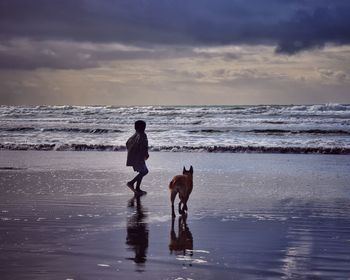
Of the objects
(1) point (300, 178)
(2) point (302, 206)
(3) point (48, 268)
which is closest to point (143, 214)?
(2) point (302, 206)

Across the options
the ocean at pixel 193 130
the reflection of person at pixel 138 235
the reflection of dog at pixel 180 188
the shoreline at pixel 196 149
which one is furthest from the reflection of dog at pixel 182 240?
the ocean at pixel 193 130

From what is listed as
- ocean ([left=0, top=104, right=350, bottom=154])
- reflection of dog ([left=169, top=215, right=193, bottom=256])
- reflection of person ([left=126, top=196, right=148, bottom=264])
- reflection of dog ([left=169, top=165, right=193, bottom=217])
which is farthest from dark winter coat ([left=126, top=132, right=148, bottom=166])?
ocean ([left=0, top=104, right=350, bottom=154])

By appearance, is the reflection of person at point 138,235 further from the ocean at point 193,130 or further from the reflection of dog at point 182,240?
the ocean at point 193,130

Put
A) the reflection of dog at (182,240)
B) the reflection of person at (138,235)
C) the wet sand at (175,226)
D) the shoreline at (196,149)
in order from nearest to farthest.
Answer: the wet sand at (175,226) → the reflection of person at (138,235) → the reflection of dog at (182,240) → the shoreline at (196,149)

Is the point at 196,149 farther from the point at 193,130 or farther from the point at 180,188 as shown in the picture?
the point at 180,188

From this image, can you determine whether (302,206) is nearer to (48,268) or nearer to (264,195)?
(264,195)

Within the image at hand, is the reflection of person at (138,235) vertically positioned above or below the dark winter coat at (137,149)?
below

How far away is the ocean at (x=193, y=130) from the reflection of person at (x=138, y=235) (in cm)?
1531

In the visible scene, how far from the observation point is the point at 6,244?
24.1 ft

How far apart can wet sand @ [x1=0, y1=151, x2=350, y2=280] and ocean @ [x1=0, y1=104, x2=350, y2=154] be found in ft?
28.9

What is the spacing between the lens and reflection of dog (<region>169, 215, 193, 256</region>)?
7156mm

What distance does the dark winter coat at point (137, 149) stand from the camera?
528 inches

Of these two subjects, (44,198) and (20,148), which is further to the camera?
(20,148)

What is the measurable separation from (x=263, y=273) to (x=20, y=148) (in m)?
22.4
